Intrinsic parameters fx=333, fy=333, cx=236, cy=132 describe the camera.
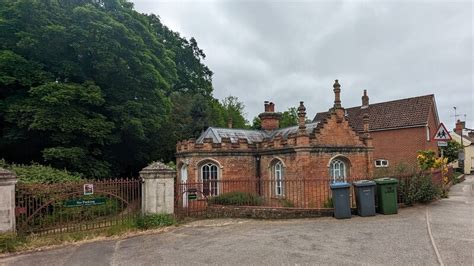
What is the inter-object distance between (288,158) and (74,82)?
40.8 ft

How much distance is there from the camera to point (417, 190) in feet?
44.3

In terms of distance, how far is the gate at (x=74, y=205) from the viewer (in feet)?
33.3

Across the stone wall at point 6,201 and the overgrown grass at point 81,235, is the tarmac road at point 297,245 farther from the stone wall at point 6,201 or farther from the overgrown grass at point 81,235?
the stone wall at point 6,201

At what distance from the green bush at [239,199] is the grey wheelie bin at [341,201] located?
330cm

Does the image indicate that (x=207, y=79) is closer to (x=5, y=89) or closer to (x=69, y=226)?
(x=5, y=89)

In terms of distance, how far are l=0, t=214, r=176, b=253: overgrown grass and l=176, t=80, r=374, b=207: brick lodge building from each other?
4914mm

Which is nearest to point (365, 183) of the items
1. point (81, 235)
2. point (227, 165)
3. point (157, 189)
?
point (157, 189)

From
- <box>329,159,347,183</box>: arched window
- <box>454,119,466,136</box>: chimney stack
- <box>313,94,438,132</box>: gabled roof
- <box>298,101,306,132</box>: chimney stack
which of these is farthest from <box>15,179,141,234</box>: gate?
<box>454,119,466,136</box>: chimney stack

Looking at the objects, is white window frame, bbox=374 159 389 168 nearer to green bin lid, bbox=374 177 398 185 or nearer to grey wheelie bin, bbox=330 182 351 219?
green bin lid, bbox=374 177 398 185

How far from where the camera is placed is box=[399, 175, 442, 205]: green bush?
13.4m

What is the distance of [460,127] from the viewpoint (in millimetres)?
51156

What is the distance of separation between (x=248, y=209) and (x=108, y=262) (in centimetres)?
608

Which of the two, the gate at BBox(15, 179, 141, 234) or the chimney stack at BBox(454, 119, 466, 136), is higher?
the chimney stack at BBox(454, 119, 466, 136)

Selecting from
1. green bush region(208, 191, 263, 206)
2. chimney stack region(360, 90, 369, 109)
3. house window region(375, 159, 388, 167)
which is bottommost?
green bush region(208, 191, 263, 206)
